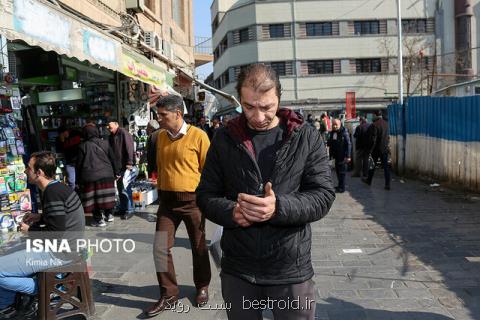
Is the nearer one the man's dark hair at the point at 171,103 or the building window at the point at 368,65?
the man's dark hair at the point at 171,103

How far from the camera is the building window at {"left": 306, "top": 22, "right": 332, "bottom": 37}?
40062mm

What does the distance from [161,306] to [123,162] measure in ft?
15.2

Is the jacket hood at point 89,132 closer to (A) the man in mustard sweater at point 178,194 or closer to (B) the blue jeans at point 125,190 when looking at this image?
(B) the blue jeans at point 125,190

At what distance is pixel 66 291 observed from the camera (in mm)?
4023

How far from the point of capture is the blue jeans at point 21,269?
3.92 m

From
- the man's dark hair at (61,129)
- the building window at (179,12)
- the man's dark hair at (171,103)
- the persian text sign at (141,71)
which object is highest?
the building window at (179,12)

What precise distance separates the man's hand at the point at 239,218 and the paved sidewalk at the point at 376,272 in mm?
2141

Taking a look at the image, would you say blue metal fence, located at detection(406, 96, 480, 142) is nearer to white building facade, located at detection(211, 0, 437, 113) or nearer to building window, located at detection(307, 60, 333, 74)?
white building facade, located at detection(211, 0, 437, 113)

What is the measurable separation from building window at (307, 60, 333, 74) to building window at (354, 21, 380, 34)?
12.2ft

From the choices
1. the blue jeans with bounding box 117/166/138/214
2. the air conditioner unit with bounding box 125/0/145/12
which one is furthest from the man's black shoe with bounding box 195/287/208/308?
the air conditioner unit with bounding box 125/0/145/12

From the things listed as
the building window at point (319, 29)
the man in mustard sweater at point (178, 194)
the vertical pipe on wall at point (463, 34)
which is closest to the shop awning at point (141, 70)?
the man in mustard sweater at point (178, 194)

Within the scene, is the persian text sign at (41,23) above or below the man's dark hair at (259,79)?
above

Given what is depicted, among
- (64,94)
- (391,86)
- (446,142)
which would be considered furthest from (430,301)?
(391,86)

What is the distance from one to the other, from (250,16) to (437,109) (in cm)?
3192
